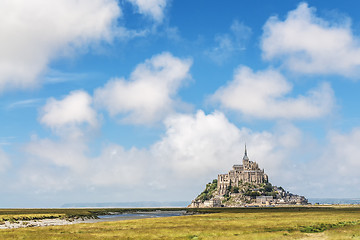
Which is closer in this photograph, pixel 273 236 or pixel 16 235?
pixel 273 236

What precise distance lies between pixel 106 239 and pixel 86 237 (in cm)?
441

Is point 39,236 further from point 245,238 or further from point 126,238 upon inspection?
point 245,238

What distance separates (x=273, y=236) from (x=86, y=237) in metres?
26.0

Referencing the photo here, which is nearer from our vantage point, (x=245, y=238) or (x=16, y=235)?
(x=245, y=238)

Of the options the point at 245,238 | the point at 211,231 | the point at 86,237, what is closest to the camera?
the point at 245,238

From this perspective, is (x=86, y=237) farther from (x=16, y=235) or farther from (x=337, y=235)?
(x=337, y=235)

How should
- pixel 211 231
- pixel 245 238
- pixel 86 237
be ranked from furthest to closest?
pixel 211 231 → pixel 86 237 → pixel 245 238

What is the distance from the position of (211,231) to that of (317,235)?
51.2ft

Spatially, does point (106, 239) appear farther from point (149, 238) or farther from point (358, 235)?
point (358, 235)

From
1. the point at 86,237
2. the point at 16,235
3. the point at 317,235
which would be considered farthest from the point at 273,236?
the point at 16,235

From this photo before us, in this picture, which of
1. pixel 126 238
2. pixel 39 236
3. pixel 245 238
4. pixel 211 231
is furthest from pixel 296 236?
pixel 39 236

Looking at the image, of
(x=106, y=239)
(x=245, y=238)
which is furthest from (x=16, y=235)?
(x=245, y=238)

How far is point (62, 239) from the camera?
50906mm

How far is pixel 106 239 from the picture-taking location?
50.4 m
